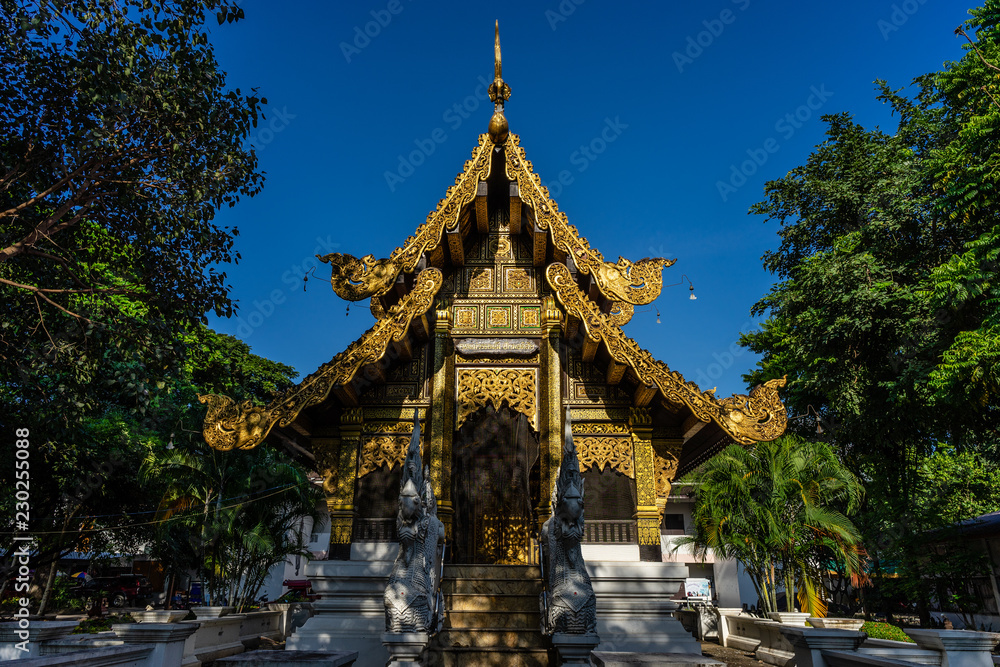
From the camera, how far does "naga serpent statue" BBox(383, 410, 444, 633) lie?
5918mm

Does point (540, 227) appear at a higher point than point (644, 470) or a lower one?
higher

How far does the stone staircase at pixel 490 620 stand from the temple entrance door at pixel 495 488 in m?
2.33

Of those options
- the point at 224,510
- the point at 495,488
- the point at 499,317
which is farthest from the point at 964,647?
the point at 224,510

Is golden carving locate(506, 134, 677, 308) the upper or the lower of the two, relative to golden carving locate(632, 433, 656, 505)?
upper

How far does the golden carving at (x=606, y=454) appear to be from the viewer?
26.9ft

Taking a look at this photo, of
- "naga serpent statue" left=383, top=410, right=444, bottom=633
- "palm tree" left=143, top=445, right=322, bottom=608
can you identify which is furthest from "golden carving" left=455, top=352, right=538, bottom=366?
"palm tree" left=143, top=445, right=322, bottom=608

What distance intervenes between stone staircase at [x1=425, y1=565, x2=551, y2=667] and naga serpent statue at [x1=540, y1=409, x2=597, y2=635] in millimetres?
767

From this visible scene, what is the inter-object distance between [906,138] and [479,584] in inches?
778

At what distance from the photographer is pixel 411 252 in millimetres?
8234

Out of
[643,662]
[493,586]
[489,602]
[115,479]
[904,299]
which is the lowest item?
[643,662]

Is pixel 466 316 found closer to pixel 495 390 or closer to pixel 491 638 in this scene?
pixel 495 390

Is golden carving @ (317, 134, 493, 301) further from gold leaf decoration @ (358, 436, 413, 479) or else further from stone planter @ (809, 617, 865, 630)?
stone planter @ (809, 617, 865, 630)

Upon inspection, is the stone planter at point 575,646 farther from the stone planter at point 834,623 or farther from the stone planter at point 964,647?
the stone planter at point 834,623

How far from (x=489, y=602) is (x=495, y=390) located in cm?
273
